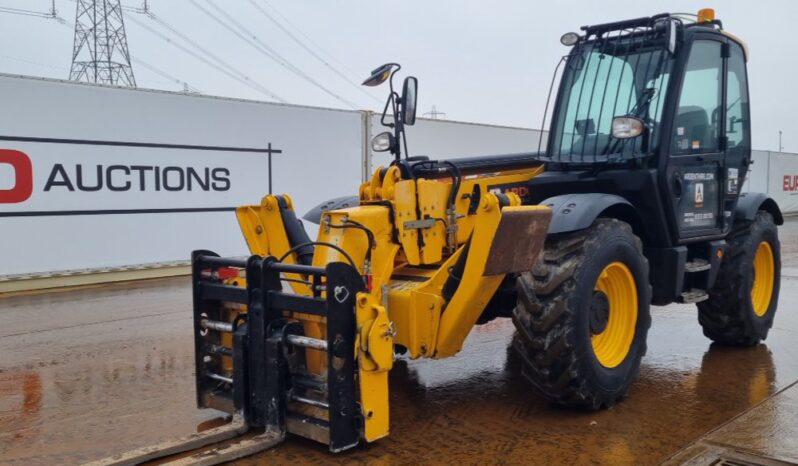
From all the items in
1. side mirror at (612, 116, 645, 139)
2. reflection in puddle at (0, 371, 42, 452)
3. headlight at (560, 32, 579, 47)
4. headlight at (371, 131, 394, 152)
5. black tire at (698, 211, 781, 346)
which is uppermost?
headlight at (560, 32, 579, 47)

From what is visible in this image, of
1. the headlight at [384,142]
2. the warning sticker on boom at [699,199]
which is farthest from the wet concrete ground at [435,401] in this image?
the headlight at [384,142]

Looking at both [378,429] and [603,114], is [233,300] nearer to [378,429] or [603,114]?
[378,429]

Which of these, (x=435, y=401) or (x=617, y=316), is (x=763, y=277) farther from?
(x=435, y=401)

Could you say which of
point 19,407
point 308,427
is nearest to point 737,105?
point 308,427

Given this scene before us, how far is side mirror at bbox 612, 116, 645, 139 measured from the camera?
15.9 feet

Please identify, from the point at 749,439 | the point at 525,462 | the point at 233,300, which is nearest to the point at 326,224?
the point at 233,300

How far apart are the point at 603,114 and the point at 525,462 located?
281 centimetres

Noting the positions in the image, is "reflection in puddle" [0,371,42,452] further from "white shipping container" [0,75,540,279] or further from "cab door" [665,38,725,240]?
"white shipping container" [0,75,540,279]

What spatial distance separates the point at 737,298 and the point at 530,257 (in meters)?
2.62

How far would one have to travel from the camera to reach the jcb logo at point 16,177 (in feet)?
30.5

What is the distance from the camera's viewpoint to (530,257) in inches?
168

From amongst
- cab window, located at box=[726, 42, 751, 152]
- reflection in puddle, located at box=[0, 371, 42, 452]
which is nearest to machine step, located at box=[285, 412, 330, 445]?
reflection in puddle, located at box=[0, 371, 42, 452]

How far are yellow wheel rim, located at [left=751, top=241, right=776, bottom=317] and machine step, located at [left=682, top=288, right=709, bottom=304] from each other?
1203mm

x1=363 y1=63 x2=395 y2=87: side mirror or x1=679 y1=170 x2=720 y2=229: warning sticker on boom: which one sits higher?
x1=363 y1=63 x2=395 y2=87: side mirror
